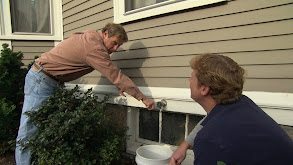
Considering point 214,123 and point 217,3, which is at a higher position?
point 217,3

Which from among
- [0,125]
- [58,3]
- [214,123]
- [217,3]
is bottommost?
[0,125]

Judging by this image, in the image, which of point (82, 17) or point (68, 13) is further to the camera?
point (68, 13)

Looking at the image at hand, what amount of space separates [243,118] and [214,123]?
0.51 ft

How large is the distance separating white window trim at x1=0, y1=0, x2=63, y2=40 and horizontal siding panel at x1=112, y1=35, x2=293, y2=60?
233 centimetres

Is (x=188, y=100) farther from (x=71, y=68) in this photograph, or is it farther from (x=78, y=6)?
(x=78, y=6)

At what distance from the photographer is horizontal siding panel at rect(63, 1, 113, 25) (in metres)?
2.95

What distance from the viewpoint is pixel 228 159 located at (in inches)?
38.3

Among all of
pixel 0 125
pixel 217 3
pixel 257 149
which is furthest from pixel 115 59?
pixel 257 149

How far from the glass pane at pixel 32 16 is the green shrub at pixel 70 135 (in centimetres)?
301

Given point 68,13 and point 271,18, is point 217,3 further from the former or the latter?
point 68,13

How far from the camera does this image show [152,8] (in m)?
2.40

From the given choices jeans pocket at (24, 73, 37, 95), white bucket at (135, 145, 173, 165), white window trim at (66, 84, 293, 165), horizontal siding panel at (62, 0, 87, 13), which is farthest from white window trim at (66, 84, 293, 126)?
horizontal siding panel at (62, 0, 87, 13)

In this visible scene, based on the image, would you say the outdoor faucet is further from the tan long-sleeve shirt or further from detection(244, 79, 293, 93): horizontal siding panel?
detection(244, 79, 293, 93): horizontal siding panel

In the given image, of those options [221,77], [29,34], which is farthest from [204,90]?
[29,34]
